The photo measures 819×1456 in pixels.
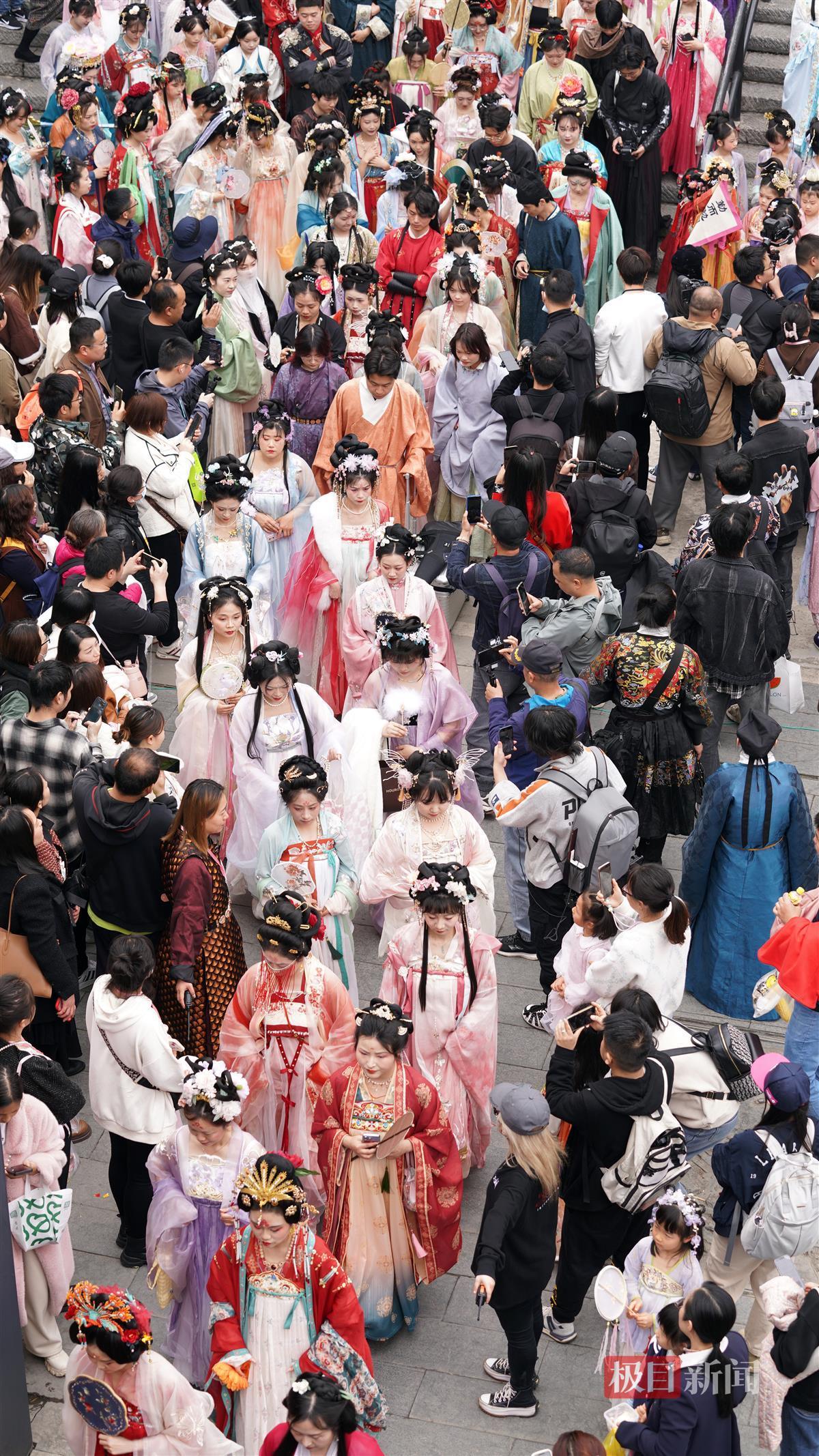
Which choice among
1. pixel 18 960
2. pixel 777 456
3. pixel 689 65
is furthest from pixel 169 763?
pixel 689 65

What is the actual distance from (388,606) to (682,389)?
2.50 m

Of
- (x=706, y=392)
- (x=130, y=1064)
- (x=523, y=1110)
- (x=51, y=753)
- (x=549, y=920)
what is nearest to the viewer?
(x=523, y=1110)

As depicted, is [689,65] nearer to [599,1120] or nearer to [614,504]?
[614,504]

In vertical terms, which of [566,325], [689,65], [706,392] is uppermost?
[689,65]

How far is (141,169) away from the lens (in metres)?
12.3

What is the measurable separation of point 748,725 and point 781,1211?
2.25 m

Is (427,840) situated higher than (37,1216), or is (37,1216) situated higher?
(427,840)

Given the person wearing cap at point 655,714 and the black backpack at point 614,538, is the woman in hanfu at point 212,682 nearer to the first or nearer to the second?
the person wearing cap at point 655,714

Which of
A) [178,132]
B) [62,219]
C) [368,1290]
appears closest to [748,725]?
[368,1290]

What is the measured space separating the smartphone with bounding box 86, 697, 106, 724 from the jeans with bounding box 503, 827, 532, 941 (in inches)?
70.9

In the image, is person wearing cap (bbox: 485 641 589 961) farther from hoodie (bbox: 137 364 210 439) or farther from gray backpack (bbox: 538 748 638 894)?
hoodie (bbox: 137 364 210 439)

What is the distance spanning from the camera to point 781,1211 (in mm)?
5891

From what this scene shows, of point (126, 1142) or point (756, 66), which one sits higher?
point (756, 66)

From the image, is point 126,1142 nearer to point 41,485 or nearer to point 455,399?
point 41,485
